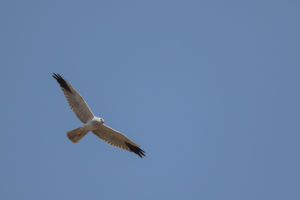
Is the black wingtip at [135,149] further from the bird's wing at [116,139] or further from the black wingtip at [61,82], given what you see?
the black wingtip at [61,82]

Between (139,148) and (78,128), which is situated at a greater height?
(139,148)

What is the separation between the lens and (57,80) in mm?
17906

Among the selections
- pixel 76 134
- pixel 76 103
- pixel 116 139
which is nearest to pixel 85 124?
pixel 76 134

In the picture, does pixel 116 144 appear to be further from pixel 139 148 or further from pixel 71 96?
pixel 71 96

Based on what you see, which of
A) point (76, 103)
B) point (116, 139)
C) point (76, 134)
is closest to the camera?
point (76, 134)

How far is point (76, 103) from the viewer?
17688mm

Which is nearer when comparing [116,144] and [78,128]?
[78,128]

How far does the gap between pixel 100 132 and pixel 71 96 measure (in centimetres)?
172

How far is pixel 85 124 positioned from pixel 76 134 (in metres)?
0.46

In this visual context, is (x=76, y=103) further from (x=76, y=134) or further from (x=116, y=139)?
(x=116, y=139)

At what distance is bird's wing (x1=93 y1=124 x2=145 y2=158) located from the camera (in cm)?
1803

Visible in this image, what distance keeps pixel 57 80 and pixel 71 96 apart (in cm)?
83

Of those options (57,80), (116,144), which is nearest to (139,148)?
(116,144)

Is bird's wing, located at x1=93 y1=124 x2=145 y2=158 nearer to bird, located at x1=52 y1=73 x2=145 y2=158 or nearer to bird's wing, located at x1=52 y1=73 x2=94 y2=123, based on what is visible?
bird, located at x1=52 y1=73 x2=145 y2=158
